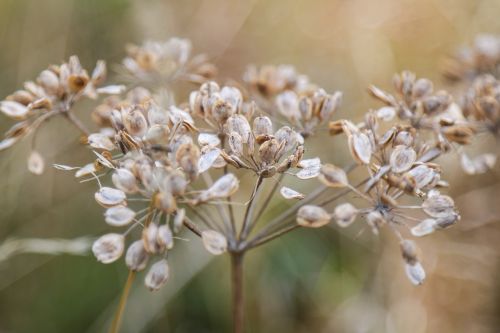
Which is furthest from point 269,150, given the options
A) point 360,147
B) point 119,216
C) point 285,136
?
point 119,216

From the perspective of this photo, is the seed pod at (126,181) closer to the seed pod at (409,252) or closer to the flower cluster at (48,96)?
the flower cluster at (48,96)

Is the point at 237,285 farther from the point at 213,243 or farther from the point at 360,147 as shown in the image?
the point at 360,147

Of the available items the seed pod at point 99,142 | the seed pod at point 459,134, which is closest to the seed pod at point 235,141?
the seed pod at point 99,142

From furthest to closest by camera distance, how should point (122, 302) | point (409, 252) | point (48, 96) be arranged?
point (48, 96) → point (122, 302) → point (409, 252)

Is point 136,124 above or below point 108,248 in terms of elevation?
above

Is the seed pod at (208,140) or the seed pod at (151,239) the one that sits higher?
the seed pod at (208,140)
